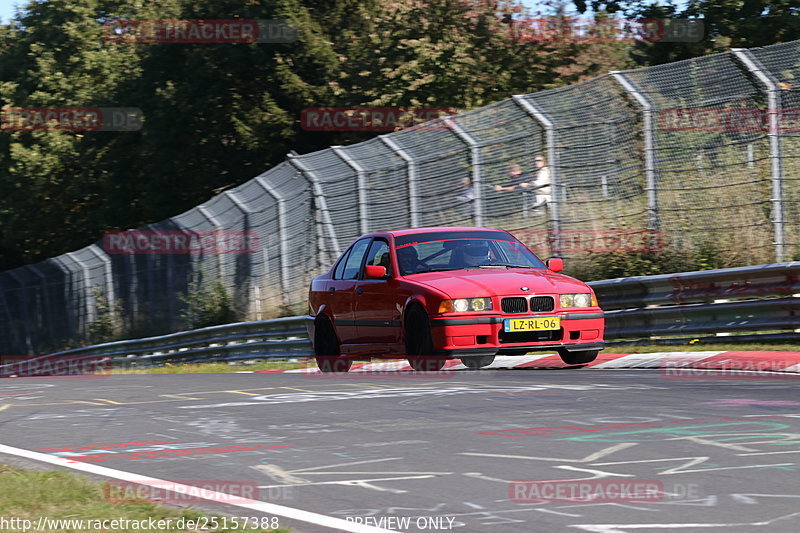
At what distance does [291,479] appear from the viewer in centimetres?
632

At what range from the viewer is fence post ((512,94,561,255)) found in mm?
16641

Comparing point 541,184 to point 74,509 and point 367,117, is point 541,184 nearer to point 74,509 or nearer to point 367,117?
point 74,509

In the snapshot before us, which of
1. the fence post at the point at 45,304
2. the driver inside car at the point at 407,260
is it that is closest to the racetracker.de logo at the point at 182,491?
the driver inside car at the point at 407,260

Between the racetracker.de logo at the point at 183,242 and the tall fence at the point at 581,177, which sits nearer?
the tall fence at the point at 581,177

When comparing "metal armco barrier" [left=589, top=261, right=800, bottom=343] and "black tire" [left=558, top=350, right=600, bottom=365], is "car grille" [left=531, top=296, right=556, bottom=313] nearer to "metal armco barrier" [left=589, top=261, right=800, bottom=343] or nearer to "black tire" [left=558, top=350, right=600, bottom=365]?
"black tire" [left=558, top=350, right=600, bottom=365]

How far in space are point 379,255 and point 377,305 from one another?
2.56 feet

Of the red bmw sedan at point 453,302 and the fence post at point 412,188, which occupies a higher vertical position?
the fence post at point 412,188

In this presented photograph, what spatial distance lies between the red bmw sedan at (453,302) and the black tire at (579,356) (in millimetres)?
12

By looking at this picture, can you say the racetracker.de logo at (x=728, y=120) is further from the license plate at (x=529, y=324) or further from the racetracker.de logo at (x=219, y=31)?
the racetracker.de logo at (x=219, y=31)

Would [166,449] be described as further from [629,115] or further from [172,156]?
[172,156]

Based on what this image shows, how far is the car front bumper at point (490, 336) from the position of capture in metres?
11.3

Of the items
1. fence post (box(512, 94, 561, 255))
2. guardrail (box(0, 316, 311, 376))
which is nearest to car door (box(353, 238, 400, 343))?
fence post (box(512, 94, 561, 255))

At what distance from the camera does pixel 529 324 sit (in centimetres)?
1140

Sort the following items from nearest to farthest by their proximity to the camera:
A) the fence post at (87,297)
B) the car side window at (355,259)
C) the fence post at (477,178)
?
the car side window at (355,259), the fence post at (477,178), the fence post at (87,297)
